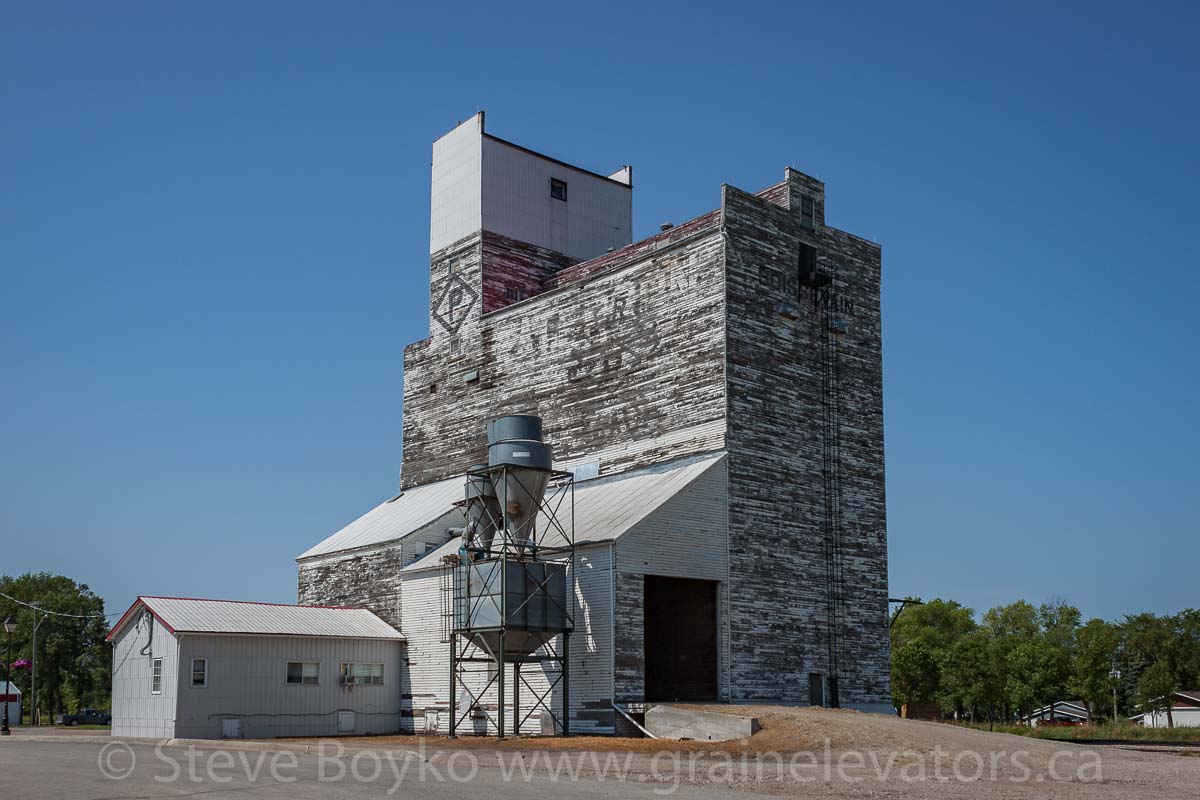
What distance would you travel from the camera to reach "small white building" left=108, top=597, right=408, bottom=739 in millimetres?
31547

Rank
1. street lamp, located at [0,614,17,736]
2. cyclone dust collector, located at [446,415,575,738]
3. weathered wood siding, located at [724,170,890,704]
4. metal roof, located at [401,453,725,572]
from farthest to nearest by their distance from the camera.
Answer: street lamp, located at [0,614,17,736] → weathered wood siding, located at [724,170,890,704] → metal roof, located at [401,453,725,572] → cyclone dust collector, located at [446,415,575,738]

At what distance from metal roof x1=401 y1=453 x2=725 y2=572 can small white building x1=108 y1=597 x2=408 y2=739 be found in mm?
3172

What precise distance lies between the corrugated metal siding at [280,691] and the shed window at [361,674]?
133mm

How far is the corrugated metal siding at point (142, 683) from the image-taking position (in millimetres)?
31422

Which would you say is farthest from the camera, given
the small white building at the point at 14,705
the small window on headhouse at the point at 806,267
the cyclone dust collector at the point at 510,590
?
the small white building at the point at 14,705

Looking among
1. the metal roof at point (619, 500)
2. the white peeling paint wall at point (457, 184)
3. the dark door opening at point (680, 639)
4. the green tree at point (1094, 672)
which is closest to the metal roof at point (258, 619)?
the metal roof at point (619, 500)

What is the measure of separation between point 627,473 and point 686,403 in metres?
3.05

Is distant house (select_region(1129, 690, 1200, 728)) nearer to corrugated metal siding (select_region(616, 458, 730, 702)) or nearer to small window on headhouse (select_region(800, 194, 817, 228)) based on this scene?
small window on headhouse (select_region(800, 194, 817, 228))

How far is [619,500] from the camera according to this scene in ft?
109

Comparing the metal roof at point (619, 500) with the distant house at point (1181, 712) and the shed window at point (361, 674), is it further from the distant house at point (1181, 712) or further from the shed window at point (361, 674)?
the distant house at point (1181, 712)

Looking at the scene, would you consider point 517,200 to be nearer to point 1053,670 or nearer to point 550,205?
point 550,205

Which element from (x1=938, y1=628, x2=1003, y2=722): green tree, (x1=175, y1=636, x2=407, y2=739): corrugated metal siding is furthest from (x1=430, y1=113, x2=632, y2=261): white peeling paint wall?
(x1=938, y1=628, x2=1003, y2=722): green tree

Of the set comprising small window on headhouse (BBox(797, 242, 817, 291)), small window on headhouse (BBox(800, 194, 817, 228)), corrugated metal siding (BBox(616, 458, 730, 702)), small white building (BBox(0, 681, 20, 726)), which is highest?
small window on headhouse (BBox(800, 194, 817, 228))

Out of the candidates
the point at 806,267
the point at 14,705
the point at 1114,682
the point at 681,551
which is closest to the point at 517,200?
the point at 806,267
